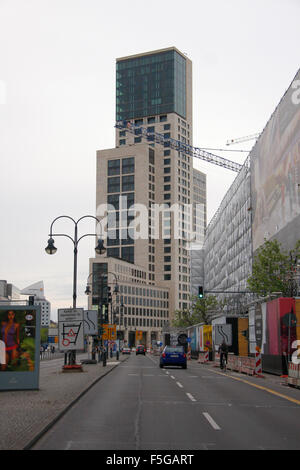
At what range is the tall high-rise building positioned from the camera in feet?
562

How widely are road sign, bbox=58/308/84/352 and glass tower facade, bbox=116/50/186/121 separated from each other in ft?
526

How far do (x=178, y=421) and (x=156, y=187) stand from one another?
165 metres

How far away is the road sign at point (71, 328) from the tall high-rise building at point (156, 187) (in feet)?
424

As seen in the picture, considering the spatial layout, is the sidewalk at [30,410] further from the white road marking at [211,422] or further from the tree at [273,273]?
the tree at [273,273]

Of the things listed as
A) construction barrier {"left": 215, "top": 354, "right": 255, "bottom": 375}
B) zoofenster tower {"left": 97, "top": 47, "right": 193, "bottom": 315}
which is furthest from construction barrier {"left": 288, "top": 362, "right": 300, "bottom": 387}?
zoofenster tower {"left": 97, "top": 47, "right": 193, "bottom": 315}

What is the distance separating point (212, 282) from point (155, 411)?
90.9m

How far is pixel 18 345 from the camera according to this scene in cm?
1878

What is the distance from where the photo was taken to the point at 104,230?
174 meters

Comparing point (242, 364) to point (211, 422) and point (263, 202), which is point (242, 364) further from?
point (263, 202)

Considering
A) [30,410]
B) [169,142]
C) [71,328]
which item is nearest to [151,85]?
[169,142]

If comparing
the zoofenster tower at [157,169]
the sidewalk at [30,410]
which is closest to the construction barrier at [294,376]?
the sidewalk at [30,410]

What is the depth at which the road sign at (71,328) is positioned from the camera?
30109 millimetres
